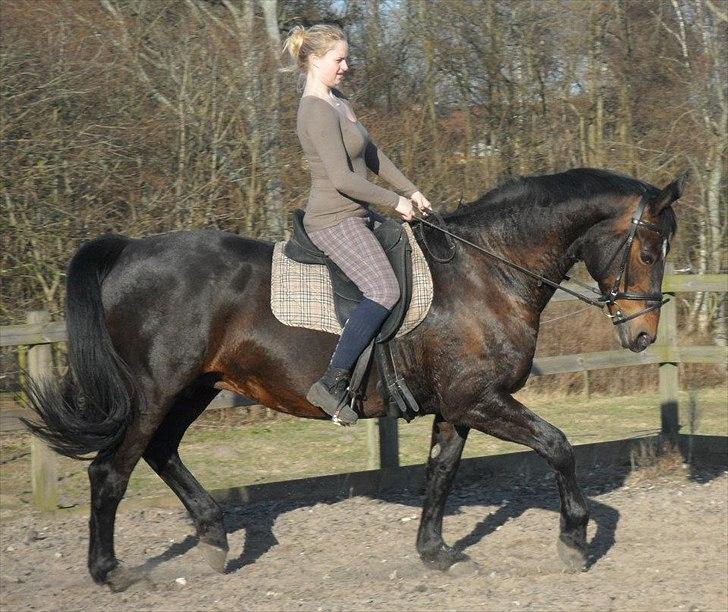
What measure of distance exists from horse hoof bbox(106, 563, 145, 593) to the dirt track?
0.12 ft

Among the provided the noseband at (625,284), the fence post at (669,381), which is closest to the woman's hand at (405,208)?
the noseband at (625,284)

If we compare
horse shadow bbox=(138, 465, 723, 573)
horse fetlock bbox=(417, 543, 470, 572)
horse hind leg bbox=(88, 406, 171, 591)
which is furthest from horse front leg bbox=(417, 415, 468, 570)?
horse hind leg bbox=(88, 406, 171, 591)

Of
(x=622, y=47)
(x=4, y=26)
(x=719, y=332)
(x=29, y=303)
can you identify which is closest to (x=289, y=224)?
(x=29, y=303)

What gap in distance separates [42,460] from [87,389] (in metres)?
1.90

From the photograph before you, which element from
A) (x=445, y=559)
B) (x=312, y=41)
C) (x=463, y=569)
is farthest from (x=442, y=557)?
(x=312, y=41)

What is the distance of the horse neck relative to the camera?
17.6 feet

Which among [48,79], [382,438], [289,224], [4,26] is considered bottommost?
[382,438]

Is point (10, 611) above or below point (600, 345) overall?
below

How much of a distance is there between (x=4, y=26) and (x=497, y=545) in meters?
7.76

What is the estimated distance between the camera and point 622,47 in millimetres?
15453

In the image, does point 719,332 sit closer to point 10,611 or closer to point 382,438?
point 382,438

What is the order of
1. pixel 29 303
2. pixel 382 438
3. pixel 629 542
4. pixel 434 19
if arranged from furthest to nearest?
pixel 434 19
pixel 29 303
pixel 382 438
pixel 629 542

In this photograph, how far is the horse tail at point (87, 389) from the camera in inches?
205

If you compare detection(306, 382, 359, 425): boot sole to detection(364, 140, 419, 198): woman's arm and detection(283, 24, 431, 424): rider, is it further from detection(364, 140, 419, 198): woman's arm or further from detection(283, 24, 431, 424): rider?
detection(364, 140, 419, 198): woman's arm
